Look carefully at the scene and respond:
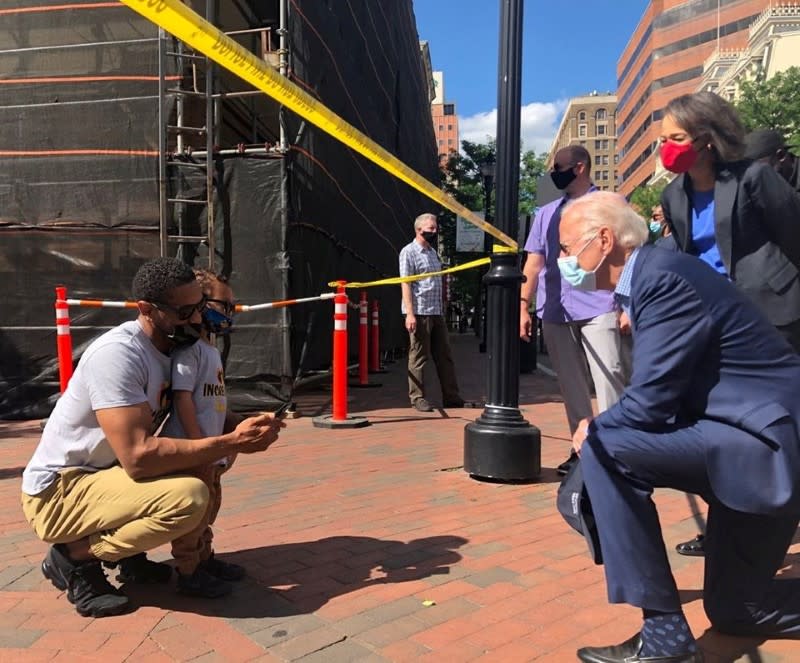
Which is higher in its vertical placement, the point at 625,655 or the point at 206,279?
the point at 206,279

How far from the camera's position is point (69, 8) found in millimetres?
7039

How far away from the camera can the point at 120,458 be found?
2359 mm

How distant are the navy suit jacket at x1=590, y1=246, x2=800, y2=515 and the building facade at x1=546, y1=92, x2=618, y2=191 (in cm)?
14739

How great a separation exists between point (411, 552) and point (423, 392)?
4.02 m

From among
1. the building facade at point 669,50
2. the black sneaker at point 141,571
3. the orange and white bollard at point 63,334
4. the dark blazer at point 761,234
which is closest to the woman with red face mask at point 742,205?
the dark blazer at point 761,234

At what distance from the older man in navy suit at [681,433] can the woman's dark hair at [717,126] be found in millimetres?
777

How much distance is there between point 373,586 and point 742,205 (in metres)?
2.07

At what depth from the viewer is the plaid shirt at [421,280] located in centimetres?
673

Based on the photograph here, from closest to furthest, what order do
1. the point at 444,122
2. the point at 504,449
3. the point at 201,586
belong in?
1. the point at 201,586
2. the point at 504,449
3. the point at 444,122

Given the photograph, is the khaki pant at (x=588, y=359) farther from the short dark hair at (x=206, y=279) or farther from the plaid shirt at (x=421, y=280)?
the plaid shirt at (x=421, y=280)

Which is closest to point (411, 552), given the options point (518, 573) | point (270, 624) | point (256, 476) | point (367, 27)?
point (518, 573)

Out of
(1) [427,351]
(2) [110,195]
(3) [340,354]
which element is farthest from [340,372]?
(2) [110,195]

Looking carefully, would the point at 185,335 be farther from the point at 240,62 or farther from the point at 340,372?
the point at 340,372

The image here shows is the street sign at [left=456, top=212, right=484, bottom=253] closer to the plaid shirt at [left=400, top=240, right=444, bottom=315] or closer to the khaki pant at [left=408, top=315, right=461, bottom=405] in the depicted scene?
the khaki pant at [left=408, top=315, right=461, bottom=405]
